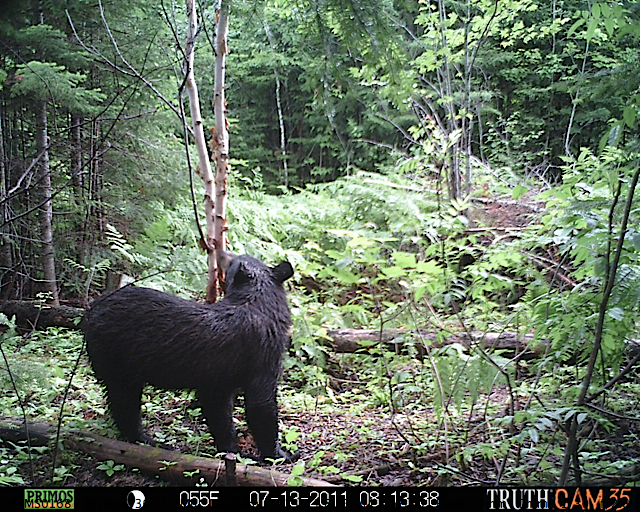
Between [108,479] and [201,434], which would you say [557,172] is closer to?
[201,434]

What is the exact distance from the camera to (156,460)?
2.21m

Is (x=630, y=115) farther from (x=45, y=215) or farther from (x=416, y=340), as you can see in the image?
(x=45, y=215)

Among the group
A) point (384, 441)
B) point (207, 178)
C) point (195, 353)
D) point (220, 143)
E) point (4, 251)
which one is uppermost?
point (220, 143)

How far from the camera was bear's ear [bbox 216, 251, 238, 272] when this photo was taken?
111 inches

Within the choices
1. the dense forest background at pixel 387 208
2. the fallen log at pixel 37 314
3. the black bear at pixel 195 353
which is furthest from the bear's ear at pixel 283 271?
the fallen log at pixel 37 314

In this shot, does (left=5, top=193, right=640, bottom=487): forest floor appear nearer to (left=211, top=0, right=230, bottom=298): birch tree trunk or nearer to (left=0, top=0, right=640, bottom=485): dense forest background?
(left=0, top=0, right=640, bottom=485): dense forest background

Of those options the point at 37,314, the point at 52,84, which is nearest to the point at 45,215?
the point at 37,314

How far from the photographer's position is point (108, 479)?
219 cm

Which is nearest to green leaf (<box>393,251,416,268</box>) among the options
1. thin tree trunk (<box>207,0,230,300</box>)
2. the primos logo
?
thin tree trunk (<box>207,0,230,300</box>)

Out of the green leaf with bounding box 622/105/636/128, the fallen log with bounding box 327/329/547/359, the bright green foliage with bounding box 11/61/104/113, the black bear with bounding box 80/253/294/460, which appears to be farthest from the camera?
the bright green foliage with bounding box 11/61/104/113

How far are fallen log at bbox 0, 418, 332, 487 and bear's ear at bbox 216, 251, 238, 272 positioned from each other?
1023 millimetres

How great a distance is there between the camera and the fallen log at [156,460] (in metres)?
2.06

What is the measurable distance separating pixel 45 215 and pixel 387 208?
2537 millimetres

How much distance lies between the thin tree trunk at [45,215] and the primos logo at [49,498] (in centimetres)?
192
